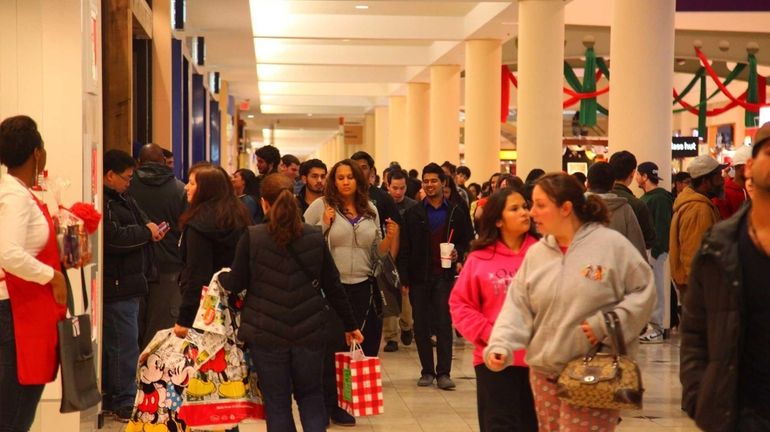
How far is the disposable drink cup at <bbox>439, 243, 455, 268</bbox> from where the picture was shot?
28.9 ft

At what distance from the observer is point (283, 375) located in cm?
556

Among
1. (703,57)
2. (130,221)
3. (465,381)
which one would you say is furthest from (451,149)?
(130,221)

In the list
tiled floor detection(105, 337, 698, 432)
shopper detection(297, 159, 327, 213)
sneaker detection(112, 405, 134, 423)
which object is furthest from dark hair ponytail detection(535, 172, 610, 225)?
sneaker detection(112, 405, 134, 423)

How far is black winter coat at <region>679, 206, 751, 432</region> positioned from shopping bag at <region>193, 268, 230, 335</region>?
2779 mm

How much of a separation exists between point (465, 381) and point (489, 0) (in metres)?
8.78

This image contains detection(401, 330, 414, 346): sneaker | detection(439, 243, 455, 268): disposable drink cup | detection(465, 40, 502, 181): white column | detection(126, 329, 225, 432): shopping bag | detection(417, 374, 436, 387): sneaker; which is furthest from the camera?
detection(465, 40, 502, 181): white column

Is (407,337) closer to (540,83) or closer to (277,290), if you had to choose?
(540,83)

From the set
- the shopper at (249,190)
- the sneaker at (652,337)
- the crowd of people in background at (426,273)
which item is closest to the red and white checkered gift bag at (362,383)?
the crowd of people in background at (426,273)

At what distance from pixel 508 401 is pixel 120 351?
3.16 m

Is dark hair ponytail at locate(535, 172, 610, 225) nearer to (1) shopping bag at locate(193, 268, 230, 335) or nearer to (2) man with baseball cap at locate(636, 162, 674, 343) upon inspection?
(1) shopping bag at locate(193, 268, 230, 335)

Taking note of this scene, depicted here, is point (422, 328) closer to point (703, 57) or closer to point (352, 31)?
point (352, 31)

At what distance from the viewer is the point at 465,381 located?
9.46 m

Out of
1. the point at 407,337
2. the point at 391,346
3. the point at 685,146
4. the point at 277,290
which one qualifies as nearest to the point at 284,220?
the point at 277,290

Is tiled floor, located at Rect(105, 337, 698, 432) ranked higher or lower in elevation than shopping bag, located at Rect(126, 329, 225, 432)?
lower
